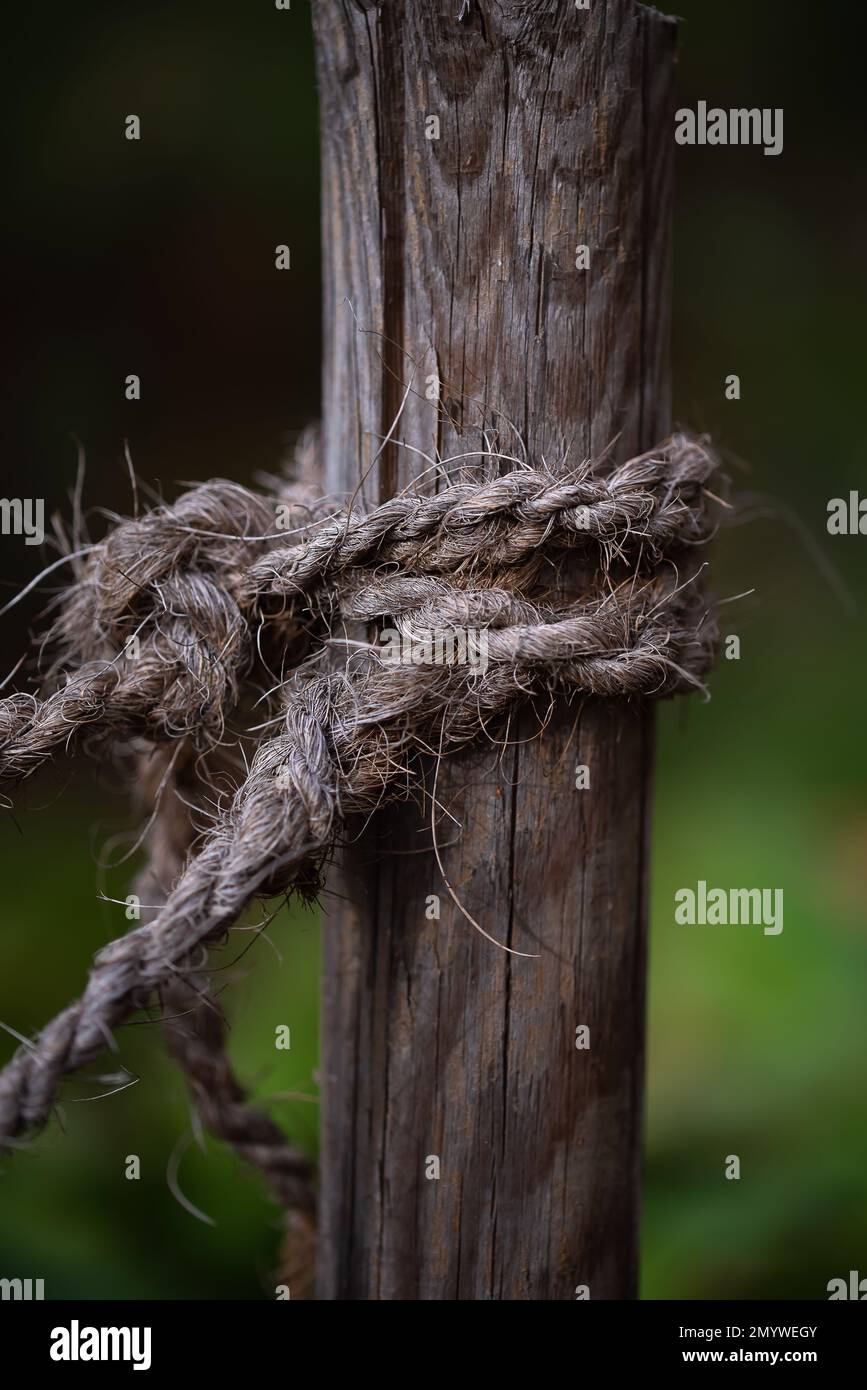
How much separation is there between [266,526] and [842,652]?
2645mm

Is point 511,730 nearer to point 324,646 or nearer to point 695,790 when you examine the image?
point 324,646

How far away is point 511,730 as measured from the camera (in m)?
0.91

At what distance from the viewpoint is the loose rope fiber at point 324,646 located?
0.82 metres

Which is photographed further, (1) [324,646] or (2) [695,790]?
(2) [695,790]

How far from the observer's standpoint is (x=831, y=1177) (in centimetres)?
213

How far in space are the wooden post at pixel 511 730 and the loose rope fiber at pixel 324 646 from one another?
0.19 feet

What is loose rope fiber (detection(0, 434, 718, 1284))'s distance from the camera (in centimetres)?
82

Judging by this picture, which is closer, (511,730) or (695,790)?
(511,730)

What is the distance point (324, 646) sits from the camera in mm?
966

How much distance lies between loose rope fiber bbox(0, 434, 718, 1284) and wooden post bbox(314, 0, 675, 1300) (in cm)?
6

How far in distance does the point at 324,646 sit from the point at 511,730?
188 millimetres

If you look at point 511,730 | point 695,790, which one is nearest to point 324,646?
point 511,730

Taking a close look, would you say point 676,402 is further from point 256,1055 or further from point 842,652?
point 256,1055

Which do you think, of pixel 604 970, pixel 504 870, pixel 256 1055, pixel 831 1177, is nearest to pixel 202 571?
pixel 504 870
